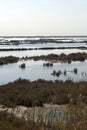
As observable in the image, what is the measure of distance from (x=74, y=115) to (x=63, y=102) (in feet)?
27.8

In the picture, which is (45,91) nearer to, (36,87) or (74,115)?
(36,87)

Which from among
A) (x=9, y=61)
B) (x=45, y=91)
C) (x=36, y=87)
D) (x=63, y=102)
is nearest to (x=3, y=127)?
(x=63, y=102)

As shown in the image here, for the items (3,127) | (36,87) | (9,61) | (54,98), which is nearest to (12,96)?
(54,98)

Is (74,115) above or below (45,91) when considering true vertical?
above

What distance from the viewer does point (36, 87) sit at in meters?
18.6

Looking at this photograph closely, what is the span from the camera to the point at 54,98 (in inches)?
Result: 594

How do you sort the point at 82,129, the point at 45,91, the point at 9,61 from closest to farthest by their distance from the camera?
the point at 82,129 → the point at 45,91 → the point at 9,61

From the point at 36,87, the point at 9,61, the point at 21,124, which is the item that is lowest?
the point at 9,61

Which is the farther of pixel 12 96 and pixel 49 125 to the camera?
pixel 12 96

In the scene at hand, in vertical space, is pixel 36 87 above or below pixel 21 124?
below

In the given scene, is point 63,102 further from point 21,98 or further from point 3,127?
point 3,127

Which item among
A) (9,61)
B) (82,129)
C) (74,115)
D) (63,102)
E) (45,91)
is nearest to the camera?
(82,129)

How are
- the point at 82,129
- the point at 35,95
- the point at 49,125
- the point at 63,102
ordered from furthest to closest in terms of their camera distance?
1. the point at 35,95
2. the point at 63,102
3. the point at 49,125
4. the point at 82,129

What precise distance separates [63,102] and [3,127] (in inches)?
316
